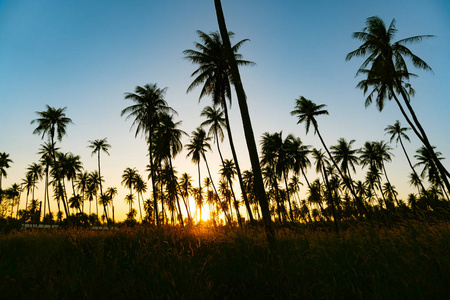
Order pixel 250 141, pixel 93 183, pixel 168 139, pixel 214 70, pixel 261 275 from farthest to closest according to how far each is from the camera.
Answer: pixel 93 183 < pixel 168 139 < pixel 214 70 < pixel 250 141 < pixel 261 275

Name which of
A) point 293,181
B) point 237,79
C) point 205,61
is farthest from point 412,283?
point 293,181

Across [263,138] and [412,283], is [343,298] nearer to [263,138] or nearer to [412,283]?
[412,283]

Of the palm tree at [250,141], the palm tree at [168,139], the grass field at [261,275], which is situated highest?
the palm tree at [168,139]

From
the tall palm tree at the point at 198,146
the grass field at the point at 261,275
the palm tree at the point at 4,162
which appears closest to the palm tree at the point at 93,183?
the palm tree at the point at 4,162

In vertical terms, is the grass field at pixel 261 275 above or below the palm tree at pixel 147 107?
below

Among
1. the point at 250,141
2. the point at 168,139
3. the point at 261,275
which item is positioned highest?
the point at 168,139

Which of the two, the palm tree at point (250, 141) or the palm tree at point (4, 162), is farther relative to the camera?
the palm tree at point (4, 162)

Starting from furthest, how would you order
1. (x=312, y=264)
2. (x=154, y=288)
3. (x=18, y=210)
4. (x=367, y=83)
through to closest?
(x=18, y=210)
(x=367, y=83)
(x=312, y=264)
(x=154, y=288)

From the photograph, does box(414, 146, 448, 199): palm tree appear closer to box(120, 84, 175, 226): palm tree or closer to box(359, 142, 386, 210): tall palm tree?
box(359, 142, 386, 210): tall palm tree

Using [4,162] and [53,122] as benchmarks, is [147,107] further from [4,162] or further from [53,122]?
[4,162]

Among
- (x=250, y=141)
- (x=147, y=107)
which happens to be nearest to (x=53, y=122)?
(x=147, y=107)

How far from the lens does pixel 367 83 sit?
2044 cm

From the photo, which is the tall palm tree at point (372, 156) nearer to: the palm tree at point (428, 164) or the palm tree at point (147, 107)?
the palm tree at point (428, 164)

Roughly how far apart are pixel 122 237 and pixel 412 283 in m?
7.40
